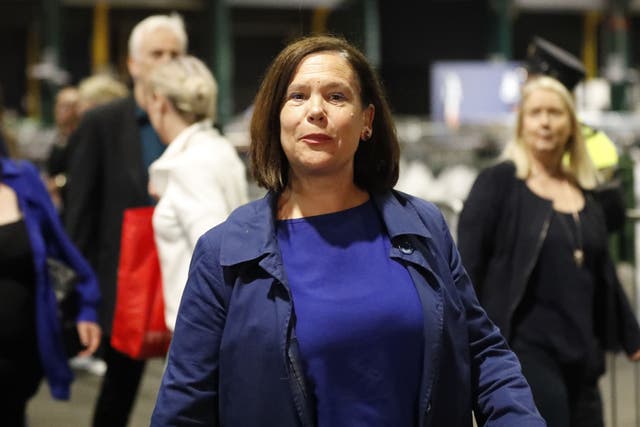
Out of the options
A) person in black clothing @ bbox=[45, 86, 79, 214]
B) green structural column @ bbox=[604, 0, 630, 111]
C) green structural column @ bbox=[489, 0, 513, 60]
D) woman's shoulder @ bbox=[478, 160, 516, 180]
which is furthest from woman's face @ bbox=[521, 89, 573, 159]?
green structural column @ bbox=[604, 0, 630, 111]

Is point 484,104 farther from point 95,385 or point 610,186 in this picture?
point 610,186

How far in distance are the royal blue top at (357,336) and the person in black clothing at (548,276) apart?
5.28 feet

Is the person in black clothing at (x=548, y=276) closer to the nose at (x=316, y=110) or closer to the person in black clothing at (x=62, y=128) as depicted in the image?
the nose at (x=316, y=110)

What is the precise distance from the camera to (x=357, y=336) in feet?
7.04

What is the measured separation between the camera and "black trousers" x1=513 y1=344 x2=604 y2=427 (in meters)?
3.64

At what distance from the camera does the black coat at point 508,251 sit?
12.3ft

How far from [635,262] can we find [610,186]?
7.44ft

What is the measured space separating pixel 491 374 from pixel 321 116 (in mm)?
703

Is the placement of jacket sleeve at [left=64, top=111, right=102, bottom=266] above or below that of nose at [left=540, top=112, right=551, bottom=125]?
below

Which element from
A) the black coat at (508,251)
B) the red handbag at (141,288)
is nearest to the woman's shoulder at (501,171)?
the black coat at (508,251)

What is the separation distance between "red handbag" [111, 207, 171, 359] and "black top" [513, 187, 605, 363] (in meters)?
1.34

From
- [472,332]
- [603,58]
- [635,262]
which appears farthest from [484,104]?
[472,332]

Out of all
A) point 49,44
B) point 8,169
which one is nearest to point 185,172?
point 8,169

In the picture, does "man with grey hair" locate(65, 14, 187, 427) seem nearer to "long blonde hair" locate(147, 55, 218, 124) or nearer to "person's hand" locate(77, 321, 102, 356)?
"person's hand" locate(77, 321, 102, 356)
